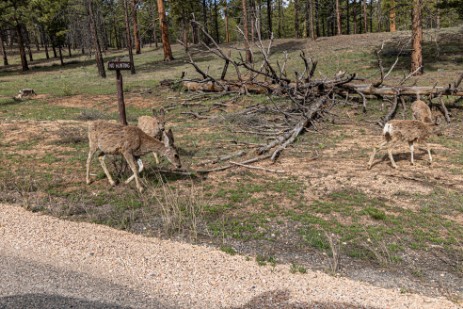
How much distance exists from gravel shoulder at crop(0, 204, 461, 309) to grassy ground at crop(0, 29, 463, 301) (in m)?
0.34

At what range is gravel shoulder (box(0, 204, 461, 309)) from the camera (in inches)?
198

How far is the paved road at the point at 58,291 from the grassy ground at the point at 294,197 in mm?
1755

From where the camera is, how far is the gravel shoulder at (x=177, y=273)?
16.5 ft

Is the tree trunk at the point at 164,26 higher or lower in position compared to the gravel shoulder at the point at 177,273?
higher

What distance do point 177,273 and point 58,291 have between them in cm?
163

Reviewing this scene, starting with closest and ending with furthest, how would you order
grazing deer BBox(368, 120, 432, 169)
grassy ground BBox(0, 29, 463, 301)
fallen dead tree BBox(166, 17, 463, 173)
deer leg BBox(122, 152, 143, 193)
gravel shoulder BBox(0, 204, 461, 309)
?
gravel shoulder BBox(0, 204, 461, 309)
grassy ground BBox(0, 29, 463, 301)
deer leg BBox(122, 152, 143, 193)
grazing deer BBox(368, 120, 432, 169)
fallen dead tree BBox(166, 17, 463, 173)

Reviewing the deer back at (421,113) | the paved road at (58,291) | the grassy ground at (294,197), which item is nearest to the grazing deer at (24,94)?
the grassy ground at (294,197)

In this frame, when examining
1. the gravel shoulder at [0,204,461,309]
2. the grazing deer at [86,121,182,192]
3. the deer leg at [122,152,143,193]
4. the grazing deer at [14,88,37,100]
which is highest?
the grazing deer at [14,88,37,100]

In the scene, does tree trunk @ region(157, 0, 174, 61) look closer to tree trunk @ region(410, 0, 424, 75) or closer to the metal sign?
tree trunk @ region(410, 0, 424, 75)

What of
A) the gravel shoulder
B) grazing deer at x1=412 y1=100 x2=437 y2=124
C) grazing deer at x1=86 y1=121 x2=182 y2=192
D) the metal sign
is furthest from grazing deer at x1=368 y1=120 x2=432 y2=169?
the metal sign

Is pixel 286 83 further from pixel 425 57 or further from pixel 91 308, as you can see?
pixel 425 57

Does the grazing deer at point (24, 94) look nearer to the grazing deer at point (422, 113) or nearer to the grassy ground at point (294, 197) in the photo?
the grassy ground at point (294, 197)

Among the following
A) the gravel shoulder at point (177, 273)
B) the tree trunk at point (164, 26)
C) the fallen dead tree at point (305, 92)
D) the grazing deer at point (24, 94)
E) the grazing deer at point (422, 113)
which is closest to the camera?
the gravel shoulder at point (177, 273)

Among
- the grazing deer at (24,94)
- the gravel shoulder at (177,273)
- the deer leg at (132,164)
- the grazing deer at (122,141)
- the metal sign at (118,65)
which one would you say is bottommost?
the gravel shoulder at (177,273)
